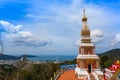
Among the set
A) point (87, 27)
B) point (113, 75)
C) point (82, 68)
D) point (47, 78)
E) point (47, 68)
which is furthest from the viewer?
point (47, 68)

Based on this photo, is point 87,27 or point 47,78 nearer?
point 87,27

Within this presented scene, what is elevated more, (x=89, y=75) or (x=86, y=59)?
(x=86, y=59)

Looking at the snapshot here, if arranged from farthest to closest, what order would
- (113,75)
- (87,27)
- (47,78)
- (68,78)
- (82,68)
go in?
(47,78)
(87,27)
(82,68)
(68,78)
(113,75)

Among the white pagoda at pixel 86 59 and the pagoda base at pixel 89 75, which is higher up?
the white pagoda at pixel 86 59

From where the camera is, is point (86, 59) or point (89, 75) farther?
point (86, 59)

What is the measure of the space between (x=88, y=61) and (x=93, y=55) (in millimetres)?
1141

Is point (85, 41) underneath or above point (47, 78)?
above

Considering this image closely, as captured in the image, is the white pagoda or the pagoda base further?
the white pagoda

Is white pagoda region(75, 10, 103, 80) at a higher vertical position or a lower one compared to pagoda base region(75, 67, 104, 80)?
higher

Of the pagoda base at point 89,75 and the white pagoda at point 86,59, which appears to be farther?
the white pagoda at point 86,59

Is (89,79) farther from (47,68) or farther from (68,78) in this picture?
(47,68)

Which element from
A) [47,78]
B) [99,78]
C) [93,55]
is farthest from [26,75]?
[99,78]

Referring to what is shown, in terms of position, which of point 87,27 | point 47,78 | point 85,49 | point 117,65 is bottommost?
point 47,78

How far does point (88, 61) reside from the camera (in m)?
32.9
